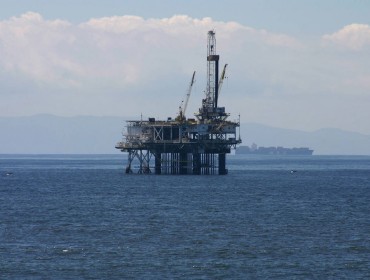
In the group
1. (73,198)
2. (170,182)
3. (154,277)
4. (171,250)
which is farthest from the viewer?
(170,182)

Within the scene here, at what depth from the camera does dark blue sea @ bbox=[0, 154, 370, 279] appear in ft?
209

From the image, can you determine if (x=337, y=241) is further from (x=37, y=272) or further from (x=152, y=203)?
(x=152, y=203)

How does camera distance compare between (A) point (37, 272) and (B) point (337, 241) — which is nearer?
(A) point (37, 272)

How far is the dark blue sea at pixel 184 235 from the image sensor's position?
63.8 meters

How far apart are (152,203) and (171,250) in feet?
150

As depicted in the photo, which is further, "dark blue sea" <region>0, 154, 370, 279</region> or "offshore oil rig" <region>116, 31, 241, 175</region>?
"offshore oil rig" <region>116, 31, 241, 175</region>

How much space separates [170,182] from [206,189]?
19559mm

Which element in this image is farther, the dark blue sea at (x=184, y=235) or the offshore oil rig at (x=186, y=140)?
the offshore oil rig at (x=186, y=140)

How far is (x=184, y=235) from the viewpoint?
81.1 metres

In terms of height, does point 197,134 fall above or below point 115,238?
above

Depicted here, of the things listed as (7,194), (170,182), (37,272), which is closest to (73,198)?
(7,194)

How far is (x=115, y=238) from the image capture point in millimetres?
78875

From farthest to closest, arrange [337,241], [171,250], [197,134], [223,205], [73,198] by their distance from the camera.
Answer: [197,134]
[73,198]
[223,205]
[337,241]
[171,250]

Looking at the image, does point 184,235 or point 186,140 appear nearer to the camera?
point 184,235
